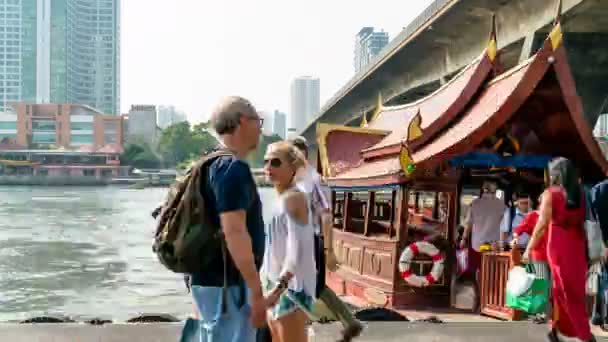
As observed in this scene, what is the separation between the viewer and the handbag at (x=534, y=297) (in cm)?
521

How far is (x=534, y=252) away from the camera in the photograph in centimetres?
516

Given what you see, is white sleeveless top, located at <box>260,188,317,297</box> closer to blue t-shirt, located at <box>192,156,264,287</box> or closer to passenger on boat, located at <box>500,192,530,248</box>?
blue t-shirt, located at <box>192,156,264,287</box>

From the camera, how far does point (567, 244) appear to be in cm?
488

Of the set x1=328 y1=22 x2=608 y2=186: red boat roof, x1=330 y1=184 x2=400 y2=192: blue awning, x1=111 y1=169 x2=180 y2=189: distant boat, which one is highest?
x1=328 y1=22 x2=608 y2=186: red boat roof

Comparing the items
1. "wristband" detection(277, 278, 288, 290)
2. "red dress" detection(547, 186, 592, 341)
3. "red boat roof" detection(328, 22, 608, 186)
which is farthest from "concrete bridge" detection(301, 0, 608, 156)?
"wristband" detection(277, 278, 288, 290)

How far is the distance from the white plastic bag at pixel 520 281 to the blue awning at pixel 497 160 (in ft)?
9.10

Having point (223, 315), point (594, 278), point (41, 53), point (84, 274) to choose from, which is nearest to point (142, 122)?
point (41, 53)

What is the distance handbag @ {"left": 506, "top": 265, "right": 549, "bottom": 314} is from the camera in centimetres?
521

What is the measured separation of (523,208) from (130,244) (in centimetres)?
2082

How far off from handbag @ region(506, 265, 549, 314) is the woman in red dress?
28cm

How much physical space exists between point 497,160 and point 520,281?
3096mm

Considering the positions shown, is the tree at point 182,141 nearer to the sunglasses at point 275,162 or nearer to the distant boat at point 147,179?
the distant boat at point 147,179

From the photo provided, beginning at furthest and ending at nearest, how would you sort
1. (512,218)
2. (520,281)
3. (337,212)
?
(337,212) < (512,218) < (520,281)

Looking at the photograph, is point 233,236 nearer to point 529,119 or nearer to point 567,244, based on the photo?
point 567,244
